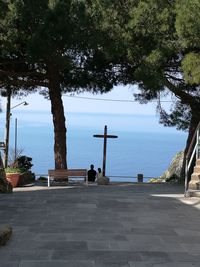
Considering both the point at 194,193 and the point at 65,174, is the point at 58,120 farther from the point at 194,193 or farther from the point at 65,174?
the point at 194,193

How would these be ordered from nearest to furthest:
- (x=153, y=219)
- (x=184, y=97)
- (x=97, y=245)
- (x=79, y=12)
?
(x=97, y=245)
(x=153, y=219)
(x=79, y=12)
(x=184, y=97)

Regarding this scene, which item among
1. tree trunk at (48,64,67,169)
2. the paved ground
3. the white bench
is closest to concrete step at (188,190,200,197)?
the paved ground

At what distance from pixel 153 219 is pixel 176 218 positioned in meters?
0.44

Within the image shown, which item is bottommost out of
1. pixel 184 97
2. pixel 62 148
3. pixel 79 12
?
pixel 62 148

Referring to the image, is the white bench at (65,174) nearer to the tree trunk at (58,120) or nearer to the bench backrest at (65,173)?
the bench backrest at (65,173)

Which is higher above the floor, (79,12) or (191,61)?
(79,12)

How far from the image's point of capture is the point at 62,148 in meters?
20.4

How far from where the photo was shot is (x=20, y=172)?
712 inches

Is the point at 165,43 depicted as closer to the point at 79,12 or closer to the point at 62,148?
the point at 79,12

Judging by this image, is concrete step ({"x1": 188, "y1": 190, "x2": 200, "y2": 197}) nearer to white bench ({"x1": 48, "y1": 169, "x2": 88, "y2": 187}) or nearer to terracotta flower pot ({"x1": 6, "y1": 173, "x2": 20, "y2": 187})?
terracotta flower pot ({"x1": 6, "y1": 173, "x2": 20, "y2": 187})

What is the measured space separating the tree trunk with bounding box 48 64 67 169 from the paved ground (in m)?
9.96

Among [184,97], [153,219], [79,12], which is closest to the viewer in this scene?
[153,219]

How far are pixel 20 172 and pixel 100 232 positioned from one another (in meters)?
11.7

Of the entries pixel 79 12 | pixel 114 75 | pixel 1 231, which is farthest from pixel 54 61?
pixel 1 231
